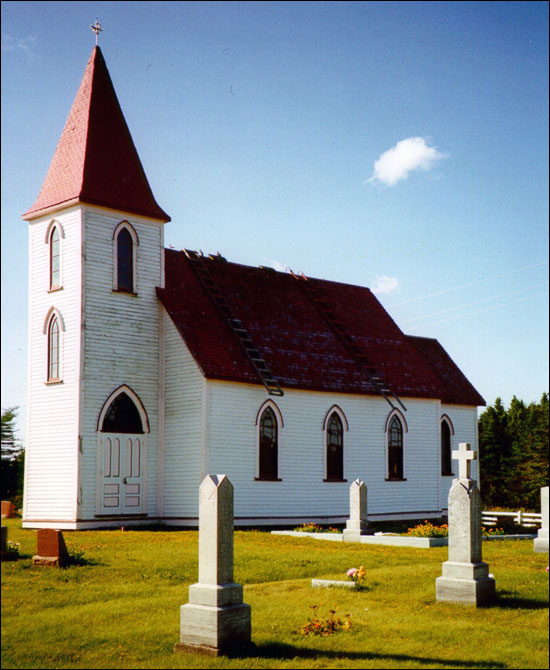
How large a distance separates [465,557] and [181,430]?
18.1m

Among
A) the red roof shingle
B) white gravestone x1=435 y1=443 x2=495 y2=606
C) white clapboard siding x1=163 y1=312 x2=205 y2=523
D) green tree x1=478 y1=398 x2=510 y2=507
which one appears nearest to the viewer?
white gravestone x1=435 y1=443 x2=495 y2=606

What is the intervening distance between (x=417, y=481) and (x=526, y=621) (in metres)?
27.6

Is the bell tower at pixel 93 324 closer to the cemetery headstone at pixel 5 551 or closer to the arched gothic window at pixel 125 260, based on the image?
the arched gothic window at pixel 125 260

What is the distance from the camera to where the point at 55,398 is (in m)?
27.3

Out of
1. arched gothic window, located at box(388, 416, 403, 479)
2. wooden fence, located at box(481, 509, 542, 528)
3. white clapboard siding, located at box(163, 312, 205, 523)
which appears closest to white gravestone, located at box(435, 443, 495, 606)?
white clapboard siding, located at box(163, 312, 205, 523)

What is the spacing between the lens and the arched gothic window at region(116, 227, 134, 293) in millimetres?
28281

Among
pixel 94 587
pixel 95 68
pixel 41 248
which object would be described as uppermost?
pixel 95 68

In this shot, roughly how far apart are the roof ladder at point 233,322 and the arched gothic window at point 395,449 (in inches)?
285

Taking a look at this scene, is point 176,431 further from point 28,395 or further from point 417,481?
point 417,481

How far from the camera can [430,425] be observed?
36.8m

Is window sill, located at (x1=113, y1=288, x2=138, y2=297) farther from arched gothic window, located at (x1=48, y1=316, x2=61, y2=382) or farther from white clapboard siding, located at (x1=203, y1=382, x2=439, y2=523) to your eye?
white clapboard siding, located at (x1=203, y1=382, x2=439, y2=523)

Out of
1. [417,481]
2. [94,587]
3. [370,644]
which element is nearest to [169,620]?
[94,587]

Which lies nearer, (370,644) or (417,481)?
(370,644)

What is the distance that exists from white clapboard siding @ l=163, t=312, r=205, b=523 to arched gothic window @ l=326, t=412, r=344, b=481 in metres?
6.56
